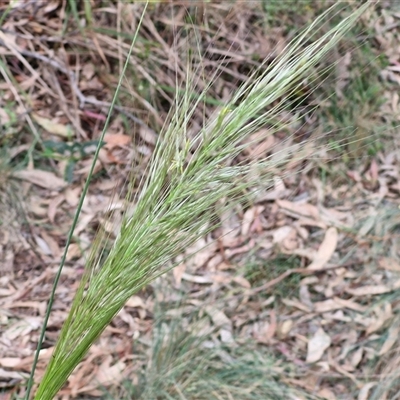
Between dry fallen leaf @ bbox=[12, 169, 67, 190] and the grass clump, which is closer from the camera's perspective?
the grass clump

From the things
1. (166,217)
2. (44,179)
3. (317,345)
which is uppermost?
(166,217)

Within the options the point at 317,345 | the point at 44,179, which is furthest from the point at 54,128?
the point at 317,345

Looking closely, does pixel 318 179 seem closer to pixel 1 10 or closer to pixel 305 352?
pixel 305 352

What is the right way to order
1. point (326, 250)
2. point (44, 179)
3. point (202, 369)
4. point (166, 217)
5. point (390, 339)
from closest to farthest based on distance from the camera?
point (166, 217) → point (202, 369) → point (390, 339) → point (326, 250) → point (44, 179)

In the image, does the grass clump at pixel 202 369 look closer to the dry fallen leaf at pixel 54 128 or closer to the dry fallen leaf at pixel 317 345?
the dry fallen leaf at pixel 317 345

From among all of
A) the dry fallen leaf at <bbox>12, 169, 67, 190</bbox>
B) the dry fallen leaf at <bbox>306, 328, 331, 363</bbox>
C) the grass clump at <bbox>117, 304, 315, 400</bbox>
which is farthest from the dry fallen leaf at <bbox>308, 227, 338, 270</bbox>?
the dry fallen leaf at <bbox>12, 169, 67, 190</bbox>

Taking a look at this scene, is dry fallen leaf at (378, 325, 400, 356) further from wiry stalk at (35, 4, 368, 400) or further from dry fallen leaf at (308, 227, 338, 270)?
wiry stalk at (35, 4, 368, 400)

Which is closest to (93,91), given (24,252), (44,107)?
(44,107)

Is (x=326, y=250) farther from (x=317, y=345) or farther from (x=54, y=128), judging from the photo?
(x=54, y=128)
